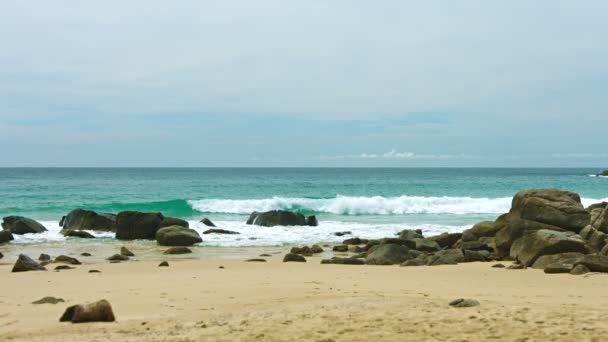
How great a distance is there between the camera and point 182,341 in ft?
Answer: 21.8

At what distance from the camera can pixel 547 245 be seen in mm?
14047

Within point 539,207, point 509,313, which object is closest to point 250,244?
point 539,207

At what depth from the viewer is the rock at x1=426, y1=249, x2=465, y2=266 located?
15.5 meters

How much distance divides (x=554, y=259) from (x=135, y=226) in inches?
677

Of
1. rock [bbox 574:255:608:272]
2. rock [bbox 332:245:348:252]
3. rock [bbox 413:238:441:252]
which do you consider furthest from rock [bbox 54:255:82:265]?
rock [bbox 574:255:608:272]

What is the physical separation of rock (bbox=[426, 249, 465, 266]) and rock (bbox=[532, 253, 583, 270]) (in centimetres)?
236

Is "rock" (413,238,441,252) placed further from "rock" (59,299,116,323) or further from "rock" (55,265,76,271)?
"rock" (59,299,116,323)

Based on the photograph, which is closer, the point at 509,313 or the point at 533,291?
the point at 509,313

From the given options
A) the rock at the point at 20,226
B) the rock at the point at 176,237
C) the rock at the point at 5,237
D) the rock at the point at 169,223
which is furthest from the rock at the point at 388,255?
the rock at the point at 20,226

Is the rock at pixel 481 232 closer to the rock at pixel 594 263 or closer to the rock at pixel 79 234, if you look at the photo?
the rock at pixel 594 263

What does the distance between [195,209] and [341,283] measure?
117 feet

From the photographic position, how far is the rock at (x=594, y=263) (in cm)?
1227

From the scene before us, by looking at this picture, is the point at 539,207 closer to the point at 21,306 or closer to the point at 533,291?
the point at 533,291

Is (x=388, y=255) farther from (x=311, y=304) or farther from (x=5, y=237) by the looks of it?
(x=5, y=237)
